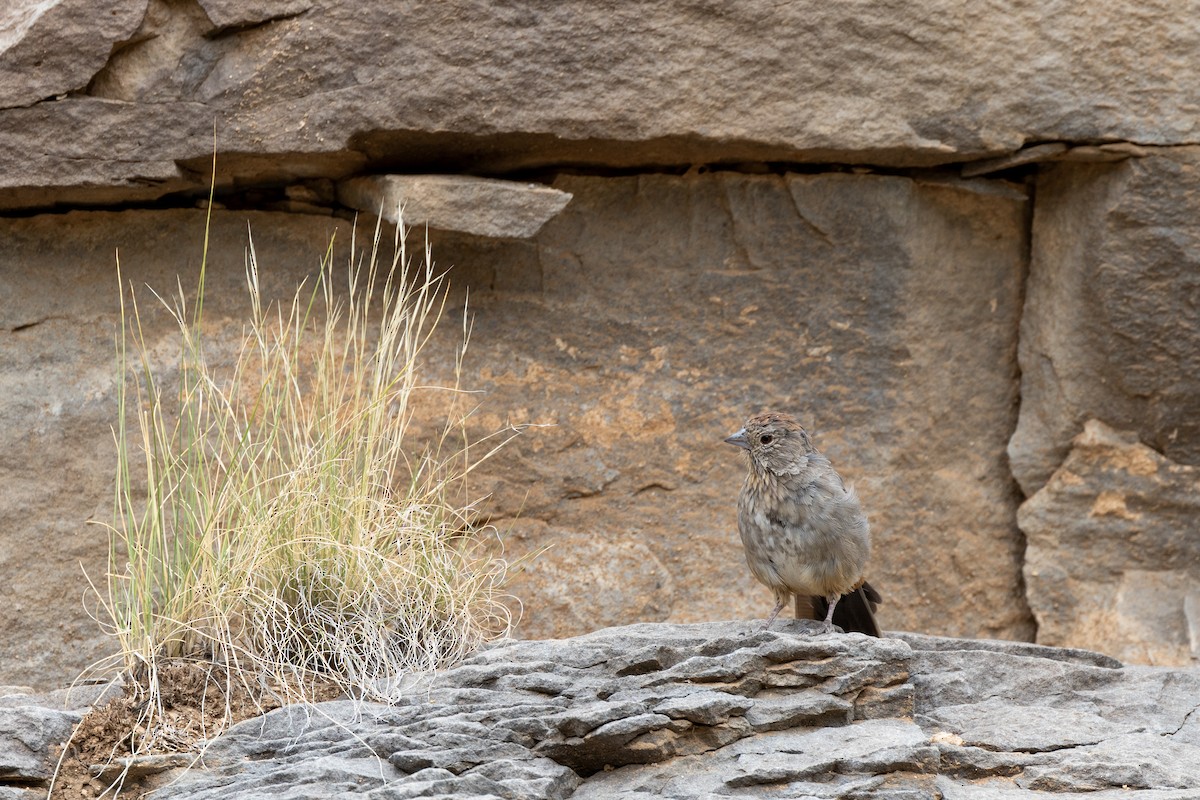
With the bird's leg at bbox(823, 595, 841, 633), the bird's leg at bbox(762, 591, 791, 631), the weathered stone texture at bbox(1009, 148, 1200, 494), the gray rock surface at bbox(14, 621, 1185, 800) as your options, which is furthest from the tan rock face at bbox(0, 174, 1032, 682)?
the gray rock surface at bbox(14, 621, 1185, 800)

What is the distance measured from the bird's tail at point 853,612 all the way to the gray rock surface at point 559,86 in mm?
1759

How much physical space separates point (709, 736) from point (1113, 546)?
9.33 ft

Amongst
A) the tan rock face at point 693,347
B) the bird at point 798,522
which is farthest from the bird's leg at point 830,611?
the tan rock face at point 693,347

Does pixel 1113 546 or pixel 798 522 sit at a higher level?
pixel 798 522

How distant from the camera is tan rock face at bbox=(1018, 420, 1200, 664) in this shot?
17.9 feet

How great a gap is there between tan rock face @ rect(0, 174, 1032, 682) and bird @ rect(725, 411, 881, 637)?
40.3 inches

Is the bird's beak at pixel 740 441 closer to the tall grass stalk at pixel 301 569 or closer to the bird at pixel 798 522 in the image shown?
the bird at pixel 798 522

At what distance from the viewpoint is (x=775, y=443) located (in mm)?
4348

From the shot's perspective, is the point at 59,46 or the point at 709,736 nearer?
the point at 709,736

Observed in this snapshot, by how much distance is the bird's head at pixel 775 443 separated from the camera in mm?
4316

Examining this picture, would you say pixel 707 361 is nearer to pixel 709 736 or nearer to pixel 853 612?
pixel 853 612

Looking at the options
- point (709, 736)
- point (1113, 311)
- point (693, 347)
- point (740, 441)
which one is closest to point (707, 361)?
point (693, 347)

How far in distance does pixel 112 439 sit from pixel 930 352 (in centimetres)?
321

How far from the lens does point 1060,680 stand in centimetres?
396
